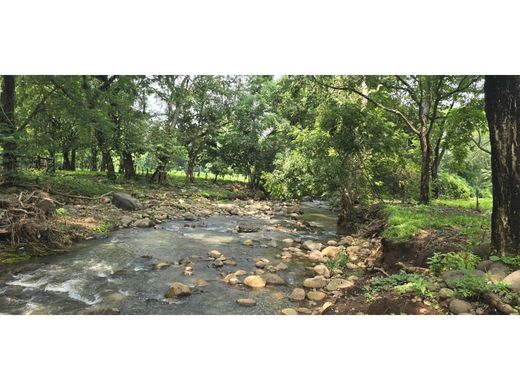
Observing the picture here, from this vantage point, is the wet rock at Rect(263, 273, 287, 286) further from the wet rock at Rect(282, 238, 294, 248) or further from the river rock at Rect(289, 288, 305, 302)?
the wet rock at Rect(282, 238, 294, 248)

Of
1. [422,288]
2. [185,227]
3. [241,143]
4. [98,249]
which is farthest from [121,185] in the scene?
[422,288]

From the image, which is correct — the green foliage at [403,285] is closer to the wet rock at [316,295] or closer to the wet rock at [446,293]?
the wet rock at [446,293]

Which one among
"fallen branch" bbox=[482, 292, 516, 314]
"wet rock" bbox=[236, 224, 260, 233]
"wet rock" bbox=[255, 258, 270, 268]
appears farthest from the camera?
"wet rock" bbox=[236, 224, 260, 233]

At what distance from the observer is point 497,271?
3.25 metres

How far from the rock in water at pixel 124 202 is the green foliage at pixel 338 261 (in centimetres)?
540

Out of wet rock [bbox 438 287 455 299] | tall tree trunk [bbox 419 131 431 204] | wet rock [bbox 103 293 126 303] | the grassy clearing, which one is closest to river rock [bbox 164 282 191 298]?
wet rock [bbox 103 293 126 303]

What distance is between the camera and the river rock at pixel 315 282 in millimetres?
4512

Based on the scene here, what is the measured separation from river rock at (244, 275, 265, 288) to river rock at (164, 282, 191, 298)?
0.77 m

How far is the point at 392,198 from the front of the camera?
9.05 metres

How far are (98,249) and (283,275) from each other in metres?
3.11

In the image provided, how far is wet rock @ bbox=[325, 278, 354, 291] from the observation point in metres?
4.32

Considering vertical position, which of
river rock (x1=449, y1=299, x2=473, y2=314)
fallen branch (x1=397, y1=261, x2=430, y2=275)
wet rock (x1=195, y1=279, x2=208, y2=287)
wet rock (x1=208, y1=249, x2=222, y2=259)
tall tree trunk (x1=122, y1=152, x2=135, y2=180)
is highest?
tall tree trunk (x1=122, y1=152, x2=135, y2=180)

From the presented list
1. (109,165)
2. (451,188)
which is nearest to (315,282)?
(109,165)

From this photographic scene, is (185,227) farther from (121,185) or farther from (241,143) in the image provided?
(241,143)
